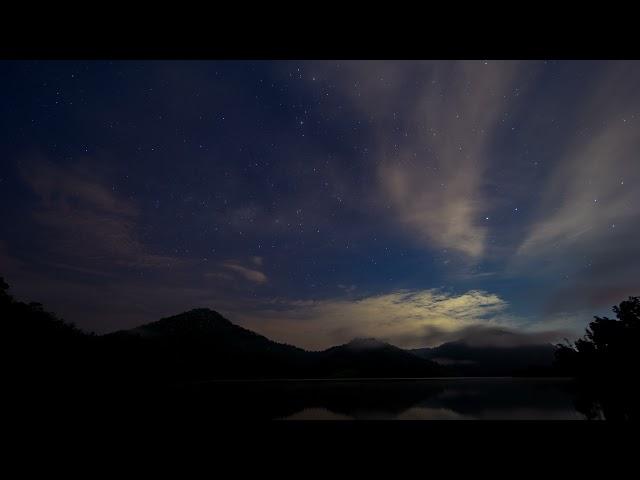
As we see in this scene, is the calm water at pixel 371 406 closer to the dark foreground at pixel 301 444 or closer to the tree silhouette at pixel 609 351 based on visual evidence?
the dark foreground at pixel 301 444

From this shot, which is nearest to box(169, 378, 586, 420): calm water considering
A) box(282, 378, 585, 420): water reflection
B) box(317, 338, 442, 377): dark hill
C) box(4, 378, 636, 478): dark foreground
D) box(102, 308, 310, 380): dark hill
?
box(282, 378, 585, 420): water reflection

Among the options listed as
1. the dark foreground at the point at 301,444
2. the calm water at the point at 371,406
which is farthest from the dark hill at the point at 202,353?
the dark foreground at the point at 301,444

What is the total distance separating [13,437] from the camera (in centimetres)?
133

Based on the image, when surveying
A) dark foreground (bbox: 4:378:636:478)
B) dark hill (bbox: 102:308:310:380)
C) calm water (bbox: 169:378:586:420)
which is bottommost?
dark foreground (bbox: 4:378:636:478)

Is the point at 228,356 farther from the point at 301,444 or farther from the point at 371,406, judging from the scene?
the point at 301,444

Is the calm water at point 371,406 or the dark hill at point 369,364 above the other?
the dark hill at point 369,364

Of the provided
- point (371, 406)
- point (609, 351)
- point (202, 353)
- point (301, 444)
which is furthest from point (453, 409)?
point (202, 353)

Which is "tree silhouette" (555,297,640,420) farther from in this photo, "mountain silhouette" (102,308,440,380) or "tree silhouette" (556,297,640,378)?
"mountain silhouette" (102,308,440,380)

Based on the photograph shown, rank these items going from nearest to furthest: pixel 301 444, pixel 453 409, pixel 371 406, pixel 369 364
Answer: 1. pixel 301 444
2. pixel 453 409
3. pixel 371 406
4. pixel 369 364

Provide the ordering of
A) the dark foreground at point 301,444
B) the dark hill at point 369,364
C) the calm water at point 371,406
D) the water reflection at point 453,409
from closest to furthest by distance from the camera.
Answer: the dark foreground at point 301,444
the calm water at point 371,406
the water reflection at point 453,409
the dark hill at point 369,364

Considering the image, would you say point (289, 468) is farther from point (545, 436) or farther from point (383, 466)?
point (545, 436)
